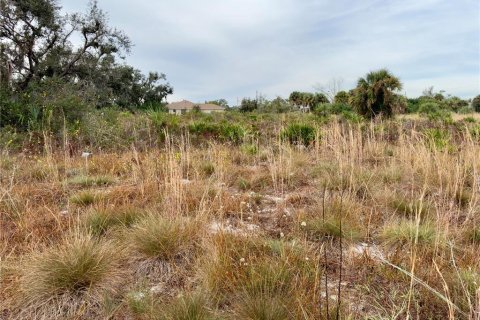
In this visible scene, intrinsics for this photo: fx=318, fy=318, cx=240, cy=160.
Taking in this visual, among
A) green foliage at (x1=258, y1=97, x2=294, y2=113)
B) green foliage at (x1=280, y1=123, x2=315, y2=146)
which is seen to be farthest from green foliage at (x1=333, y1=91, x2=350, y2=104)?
green foliage at (x1=258, y1=97, x2=294, y2=113)

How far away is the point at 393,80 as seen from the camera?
45.8ft

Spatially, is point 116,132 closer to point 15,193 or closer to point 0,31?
point 15,193

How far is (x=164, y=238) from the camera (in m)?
2.14

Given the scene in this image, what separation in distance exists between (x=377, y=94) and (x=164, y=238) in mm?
14150

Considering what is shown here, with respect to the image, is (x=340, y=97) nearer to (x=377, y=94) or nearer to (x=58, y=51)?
(x=377, y=94)

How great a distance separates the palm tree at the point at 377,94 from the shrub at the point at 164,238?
13.4 m

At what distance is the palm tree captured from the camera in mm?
14008

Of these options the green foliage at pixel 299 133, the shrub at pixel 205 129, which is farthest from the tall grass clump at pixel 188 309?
the shrub at pixel 205 129

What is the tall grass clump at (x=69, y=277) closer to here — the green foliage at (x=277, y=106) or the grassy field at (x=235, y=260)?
the grassy field at (x=235, y=260)

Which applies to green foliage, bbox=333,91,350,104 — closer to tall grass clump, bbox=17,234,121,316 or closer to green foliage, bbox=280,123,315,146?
green foliage, bbox=280,123,315,146

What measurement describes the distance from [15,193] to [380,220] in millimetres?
3569

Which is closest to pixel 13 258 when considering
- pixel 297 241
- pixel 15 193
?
pixel 15 193

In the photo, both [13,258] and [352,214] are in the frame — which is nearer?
[13,258]

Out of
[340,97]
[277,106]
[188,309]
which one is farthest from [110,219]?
[277,106]
